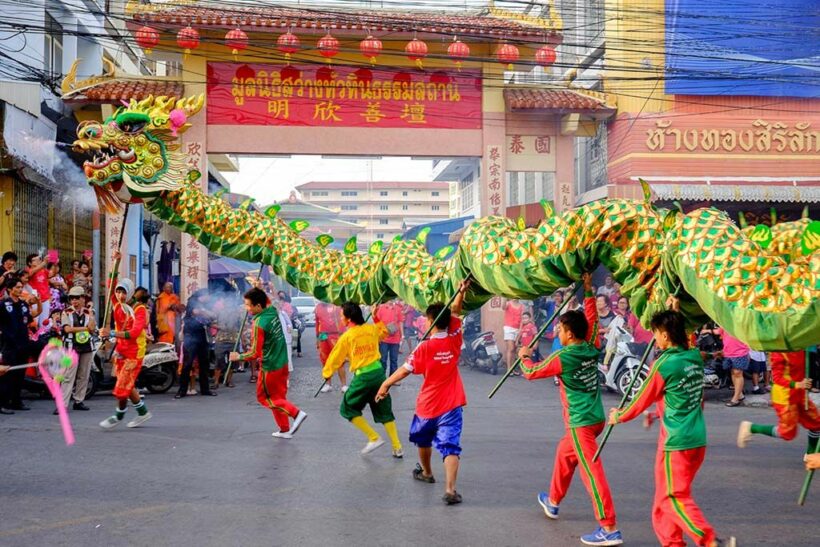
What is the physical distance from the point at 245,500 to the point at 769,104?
51.3 ft

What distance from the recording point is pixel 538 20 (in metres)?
18.2

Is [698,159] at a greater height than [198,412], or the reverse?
[698,159]

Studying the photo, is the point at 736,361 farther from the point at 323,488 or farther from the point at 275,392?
the point at 323,488

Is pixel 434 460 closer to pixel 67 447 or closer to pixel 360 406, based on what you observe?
pixel 360 406

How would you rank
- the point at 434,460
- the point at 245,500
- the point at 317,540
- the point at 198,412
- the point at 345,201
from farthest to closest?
the point at 345,201
the point at 198,412
the point at 434,460
the point at 245,500
the point at 317,540

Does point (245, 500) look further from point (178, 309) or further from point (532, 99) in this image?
point (532, 99)

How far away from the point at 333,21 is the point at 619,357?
8.77 meters

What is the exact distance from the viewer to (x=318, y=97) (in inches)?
727

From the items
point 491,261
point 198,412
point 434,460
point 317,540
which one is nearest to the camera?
point 317,540

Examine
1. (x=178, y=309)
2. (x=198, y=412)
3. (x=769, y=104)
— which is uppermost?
(x=769, y=104)

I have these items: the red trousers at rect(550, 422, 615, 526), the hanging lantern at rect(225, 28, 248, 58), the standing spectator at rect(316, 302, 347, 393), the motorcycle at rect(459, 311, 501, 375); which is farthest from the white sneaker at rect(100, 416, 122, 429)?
the hanging lantern at rect(225, 28, 248, 58)

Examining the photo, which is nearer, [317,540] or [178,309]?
[317,540]

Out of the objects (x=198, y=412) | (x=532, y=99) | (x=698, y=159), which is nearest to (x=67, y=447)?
(x=198, y=412)

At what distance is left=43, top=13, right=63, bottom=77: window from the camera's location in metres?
17.9
